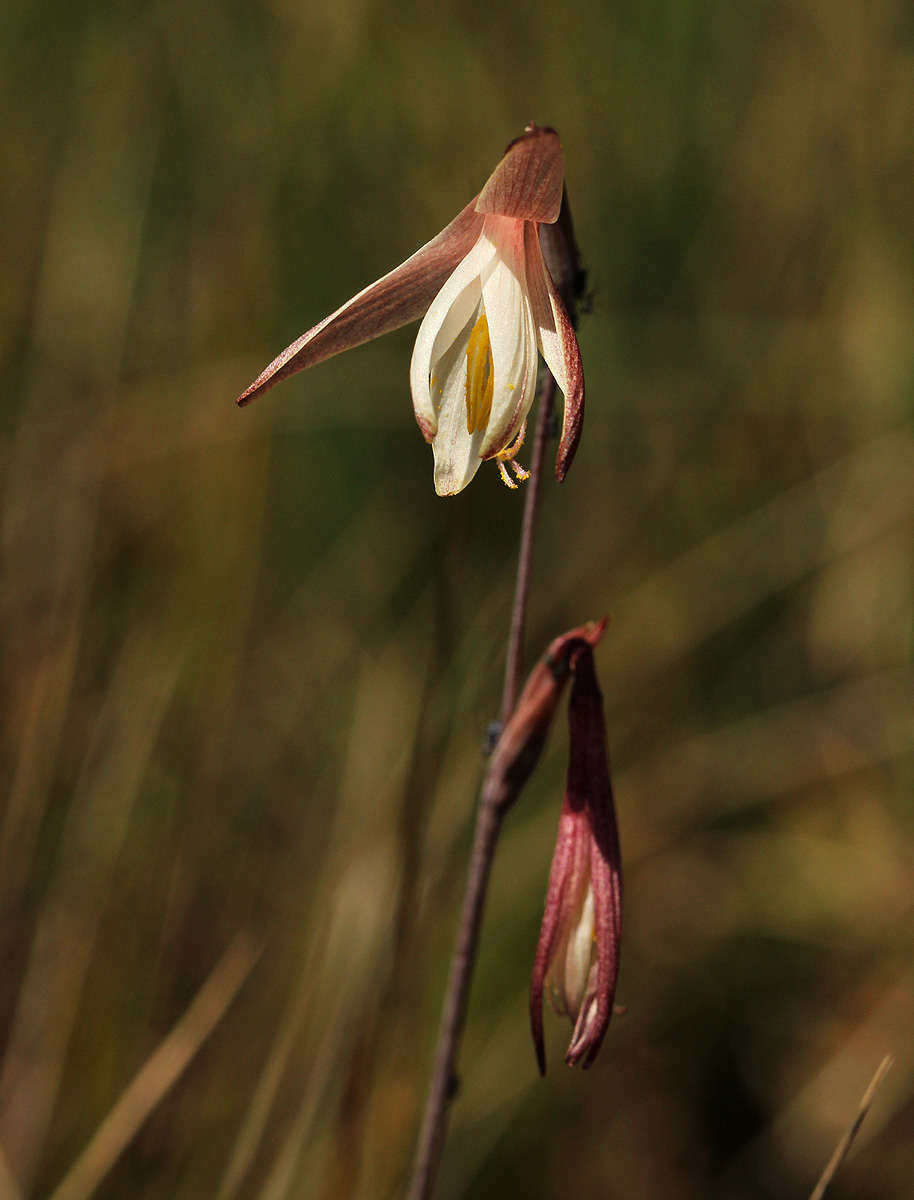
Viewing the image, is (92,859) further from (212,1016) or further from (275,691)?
(275,691)

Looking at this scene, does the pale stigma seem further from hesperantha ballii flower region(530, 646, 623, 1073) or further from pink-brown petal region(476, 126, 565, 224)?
hesperantha ballii flower region(530, 646, 623, 1073)

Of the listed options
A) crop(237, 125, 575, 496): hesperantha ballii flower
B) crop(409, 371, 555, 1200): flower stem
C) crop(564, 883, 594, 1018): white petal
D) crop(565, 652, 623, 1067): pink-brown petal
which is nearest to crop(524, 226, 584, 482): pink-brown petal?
crop(237, 125, 575, 496): hesperantha ballii flower

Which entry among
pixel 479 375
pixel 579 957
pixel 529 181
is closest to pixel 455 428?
pixel 479 375

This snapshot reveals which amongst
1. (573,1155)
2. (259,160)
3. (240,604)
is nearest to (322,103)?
(259,160)

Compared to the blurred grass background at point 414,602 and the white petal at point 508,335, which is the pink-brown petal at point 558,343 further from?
the blurred grass background at point 414,602

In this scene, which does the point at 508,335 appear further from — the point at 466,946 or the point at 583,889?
the point at 466,946

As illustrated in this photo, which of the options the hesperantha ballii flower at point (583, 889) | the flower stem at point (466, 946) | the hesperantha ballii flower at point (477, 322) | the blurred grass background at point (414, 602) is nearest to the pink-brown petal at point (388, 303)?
the hesperantha ballii flower at point (477, 322)
